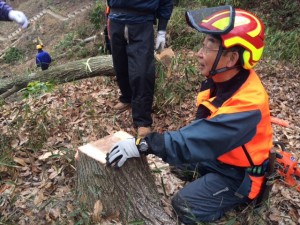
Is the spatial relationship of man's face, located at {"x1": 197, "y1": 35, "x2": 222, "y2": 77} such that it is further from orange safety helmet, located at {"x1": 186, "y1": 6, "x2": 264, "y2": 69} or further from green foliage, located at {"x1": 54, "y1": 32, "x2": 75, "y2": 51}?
green foliage, located at {"x1": 54, "y1": 32, "x2": 75, "y2": 51}

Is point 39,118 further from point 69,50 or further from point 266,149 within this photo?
point 69,50

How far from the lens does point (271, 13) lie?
338 inches

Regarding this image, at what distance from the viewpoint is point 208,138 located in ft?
7.20

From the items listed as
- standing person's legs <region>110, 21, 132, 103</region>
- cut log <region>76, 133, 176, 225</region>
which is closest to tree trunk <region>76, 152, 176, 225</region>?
cut log <region>76, 133, 176, 225</region>

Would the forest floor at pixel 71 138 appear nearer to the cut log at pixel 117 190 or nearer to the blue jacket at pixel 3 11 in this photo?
the cut log at pixel 117 190

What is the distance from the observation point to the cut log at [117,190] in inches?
94.0

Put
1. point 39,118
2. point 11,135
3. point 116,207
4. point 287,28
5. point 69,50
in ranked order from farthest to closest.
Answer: point 69,50, point 287,28, point 39,118, point 11,135, point 116,207

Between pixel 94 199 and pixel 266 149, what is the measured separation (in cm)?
136

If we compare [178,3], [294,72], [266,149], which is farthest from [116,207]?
[178,3]

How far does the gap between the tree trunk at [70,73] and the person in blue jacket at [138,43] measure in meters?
1.21

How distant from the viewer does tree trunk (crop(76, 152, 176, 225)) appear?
2.39 metres

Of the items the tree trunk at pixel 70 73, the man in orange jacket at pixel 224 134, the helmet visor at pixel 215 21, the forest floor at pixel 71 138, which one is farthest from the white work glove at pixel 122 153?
the tree trunk at pixel 70 73

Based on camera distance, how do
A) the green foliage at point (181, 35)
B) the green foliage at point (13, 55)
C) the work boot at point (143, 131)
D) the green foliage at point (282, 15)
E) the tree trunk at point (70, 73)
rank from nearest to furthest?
1. the work boot at point (143, 131)
2. the tree trunk at point (70, 73)
3. the green foliage at point (181, 35)
4. the green foliage at point (282, 15)
5. the green foliage at point (13, 55)

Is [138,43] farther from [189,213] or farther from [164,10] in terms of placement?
[189,213]
